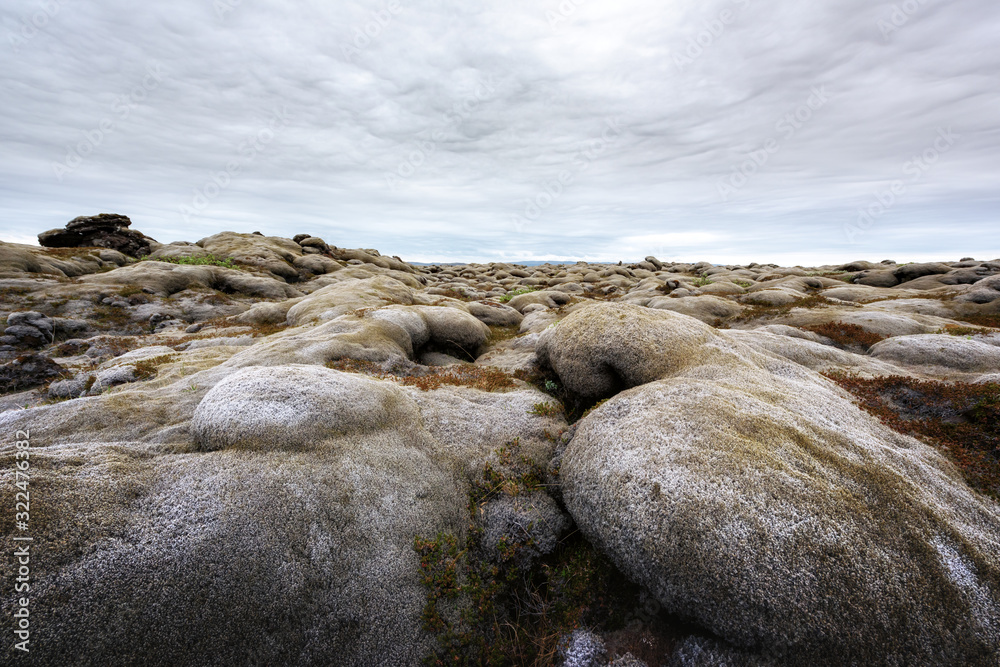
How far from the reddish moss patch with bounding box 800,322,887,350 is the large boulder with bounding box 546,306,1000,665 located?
1449 centimetres

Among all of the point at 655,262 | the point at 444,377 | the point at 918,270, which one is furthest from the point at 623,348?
the point at 655,262

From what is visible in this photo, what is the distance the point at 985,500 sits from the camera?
8.30m

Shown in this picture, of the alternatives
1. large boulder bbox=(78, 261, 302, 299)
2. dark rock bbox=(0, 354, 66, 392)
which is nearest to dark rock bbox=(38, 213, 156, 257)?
large boulder bbox=(78, 261, 302, 299)

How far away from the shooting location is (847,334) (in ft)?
74.5

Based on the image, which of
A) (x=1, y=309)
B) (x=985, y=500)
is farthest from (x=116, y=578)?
(x=1, y=309)

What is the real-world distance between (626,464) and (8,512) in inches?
405

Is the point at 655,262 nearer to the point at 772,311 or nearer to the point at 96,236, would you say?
the point at 772,311

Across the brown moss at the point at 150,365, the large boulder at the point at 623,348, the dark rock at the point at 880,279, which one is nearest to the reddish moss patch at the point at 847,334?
the large boulder at the point at 623,348

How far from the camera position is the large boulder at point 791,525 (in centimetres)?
610

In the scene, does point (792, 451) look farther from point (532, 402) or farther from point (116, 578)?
point (116, 578)

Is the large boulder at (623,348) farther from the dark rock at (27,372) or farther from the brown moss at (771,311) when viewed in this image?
the dark rock at (27,372)

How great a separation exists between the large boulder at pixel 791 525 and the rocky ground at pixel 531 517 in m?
0.04

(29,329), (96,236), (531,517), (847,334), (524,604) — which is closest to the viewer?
(524,604)

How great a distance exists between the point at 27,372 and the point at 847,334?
1652 inches
